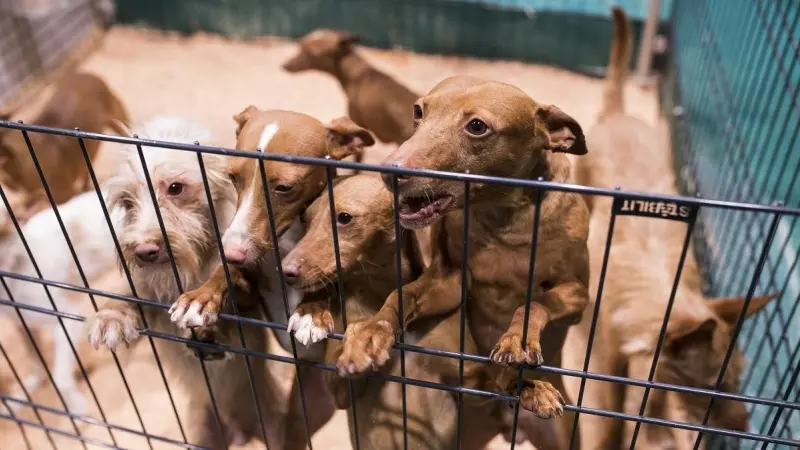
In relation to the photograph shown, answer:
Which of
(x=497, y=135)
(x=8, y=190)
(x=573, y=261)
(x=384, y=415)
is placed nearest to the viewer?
(x=497, y=135)

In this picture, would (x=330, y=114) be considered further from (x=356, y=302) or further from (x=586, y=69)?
(x=356, y=302)

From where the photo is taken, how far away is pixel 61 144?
7.64 ft

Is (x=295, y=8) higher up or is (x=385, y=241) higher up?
(x=385, y=241)

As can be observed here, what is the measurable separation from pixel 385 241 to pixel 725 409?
0.83 meters

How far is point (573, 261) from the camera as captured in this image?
1187 millimetres

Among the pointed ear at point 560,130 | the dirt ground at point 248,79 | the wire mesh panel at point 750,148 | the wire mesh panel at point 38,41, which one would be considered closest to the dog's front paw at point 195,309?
the pointed ear at point 560,130

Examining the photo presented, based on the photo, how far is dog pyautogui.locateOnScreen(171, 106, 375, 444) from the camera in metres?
1.08

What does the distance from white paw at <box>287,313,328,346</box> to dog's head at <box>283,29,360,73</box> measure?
1.85 metres

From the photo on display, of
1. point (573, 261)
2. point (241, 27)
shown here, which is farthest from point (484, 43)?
point (573, 261)

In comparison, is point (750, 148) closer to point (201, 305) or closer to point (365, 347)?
point (365, 347)

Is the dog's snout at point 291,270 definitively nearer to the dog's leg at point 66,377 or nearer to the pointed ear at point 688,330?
the pointed ear at point 688,330

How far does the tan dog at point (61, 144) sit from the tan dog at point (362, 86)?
74 cm

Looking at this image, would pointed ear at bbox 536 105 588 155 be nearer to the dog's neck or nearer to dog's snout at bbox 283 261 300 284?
dog's snout at bbox 283 261 300 284

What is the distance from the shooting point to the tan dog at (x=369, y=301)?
3.61 feet
